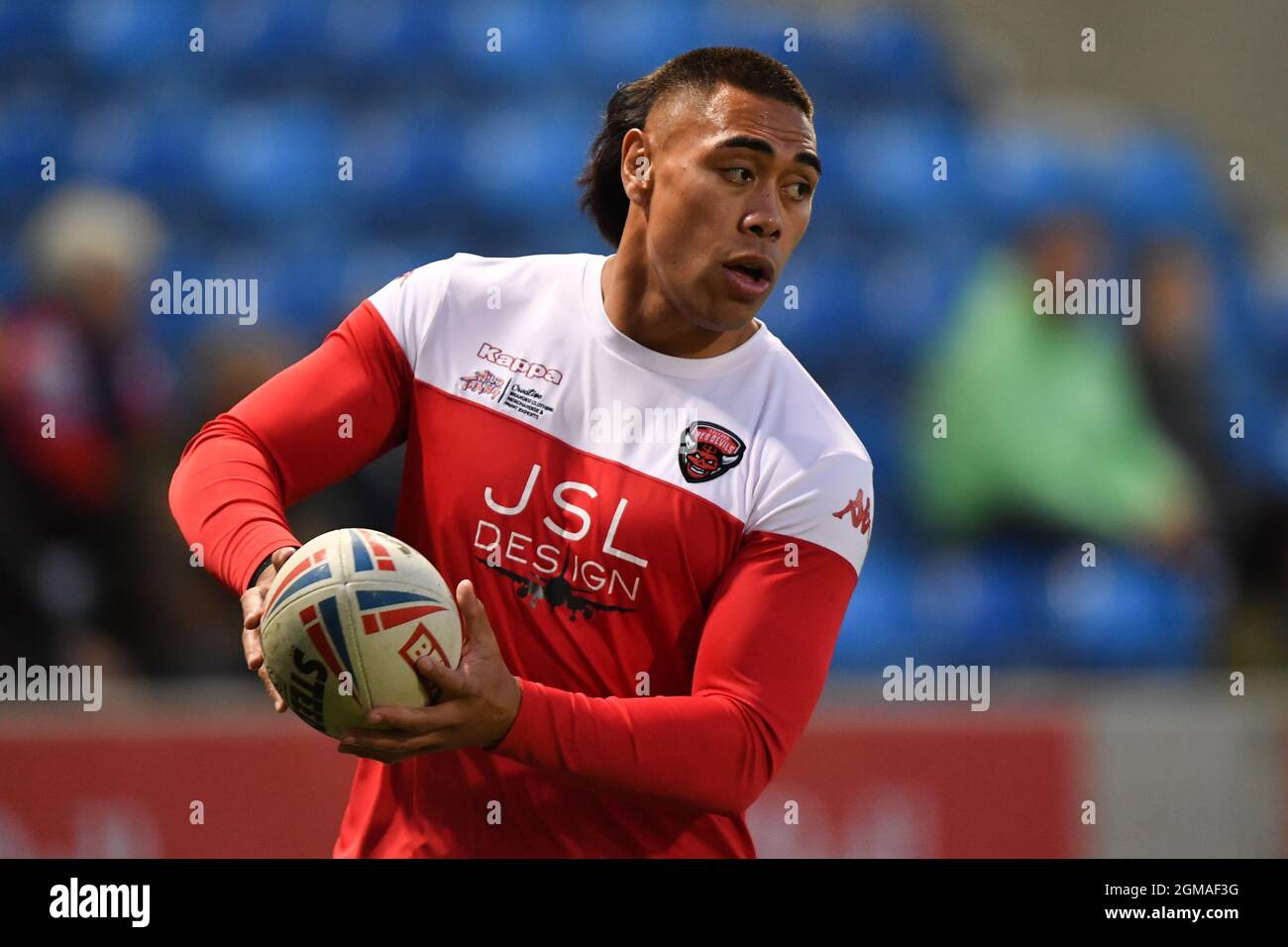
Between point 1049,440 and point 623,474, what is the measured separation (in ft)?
12.9

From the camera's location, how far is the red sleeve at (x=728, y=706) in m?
3.04

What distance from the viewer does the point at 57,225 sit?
261 inches

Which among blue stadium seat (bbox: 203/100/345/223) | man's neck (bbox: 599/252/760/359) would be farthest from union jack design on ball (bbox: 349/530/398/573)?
blue stadium seat (bbox: 203/100/345/223)

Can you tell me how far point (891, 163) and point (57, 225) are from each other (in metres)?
3.83

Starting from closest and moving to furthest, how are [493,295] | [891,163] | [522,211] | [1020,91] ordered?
[493,295], [522,211], [891,163], [1020,91]

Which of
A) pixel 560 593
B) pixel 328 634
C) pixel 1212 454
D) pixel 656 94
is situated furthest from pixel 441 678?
pixel 1212 454

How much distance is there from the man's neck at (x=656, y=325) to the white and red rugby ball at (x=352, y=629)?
0.81m

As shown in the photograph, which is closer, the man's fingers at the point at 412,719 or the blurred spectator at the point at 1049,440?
the man's fingers at the point at 412,719

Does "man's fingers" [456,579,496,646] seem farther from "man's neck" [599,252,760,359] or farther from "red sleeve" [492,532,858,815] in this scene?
"man's neck" [599,252,760,359]

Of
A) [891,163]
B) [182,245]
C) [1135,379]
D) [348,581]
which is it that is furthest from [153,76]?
[348,581]

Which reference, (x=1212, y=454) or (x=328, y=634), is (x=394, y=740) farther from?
(x=1212, y=454)

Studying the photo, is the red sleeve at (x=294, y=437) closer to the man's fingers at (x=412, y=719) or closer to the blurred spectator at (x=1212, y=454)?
the man's fingers at (x=412, y=719)

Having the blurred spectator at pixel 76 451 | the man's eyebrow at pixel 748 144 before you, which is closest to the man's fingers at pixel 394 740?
the man's eyebrow at pixel 748 144

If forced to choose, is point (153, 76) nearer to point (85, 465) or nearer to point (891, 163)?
point (85, 465)
